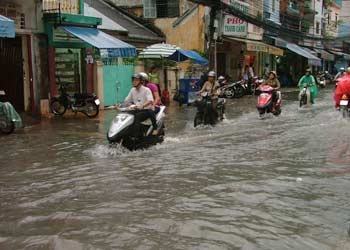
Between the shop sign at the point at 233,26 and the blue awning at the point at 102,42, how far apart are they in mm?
12235

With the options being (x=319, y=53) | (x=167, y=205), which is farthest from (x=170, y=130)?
(x=319, y=53)

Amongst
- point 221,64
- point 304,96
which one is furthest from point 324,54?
point 304,96

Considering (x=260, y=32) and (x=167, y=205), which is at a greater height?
(x=260, y=32)

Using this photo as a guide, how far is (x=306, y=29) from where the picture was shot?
171 feet

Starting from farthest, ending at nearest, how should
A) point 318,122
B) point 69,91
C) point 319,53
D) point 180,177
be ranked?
1. point 319,53
2. point 69,91
3. point 318,122
4. point 180,177

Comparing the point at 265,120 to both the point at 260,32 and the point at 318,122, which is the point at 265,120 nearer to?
the point at 318,122

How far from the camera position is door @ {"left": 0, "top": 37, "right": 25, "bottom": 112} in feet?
53.7

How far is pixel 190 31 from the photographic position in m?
25.7

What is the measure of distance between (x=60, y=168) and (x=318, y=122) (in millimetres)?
8749

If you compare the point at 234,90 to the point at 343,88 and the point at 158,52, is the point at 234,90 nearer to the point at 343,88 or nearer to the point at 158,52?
the point at 158,52

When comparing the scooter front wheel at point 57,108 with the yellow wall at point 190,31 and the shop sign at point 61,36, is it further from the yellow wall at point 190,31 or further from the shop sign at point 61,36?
the yellow wall at point 190,31

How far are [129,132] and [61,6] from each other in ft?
28.9

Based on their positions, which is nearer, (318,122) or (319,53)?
(318,122)

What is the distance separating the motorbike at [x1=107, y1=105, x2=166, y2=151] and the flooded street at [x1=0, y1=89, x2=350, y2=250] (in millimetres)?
200
